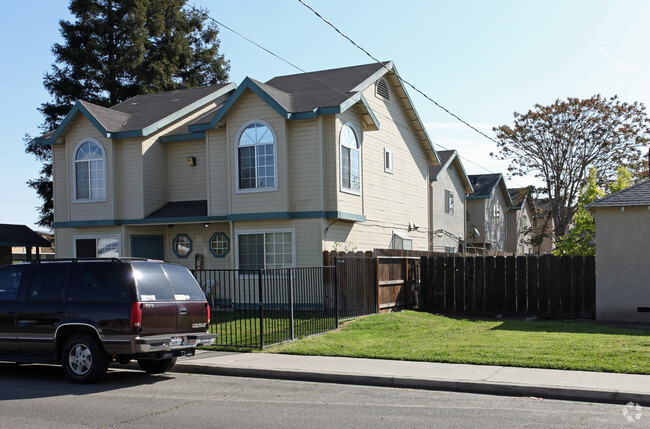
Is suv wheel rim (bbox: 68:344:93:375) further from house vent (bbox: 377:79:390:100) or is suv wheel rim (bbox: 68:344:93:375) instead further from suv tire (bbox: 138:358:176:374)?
house vent (bbox: 377:79:390:100)

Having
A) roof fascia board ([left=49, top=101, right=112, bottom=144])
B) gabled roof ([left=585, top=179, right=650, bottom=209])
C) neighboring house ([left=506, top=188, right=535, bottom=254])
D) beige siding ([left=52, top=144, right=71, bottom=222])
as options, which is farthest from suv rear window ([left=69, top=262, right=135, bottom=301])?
neighboring house ([left=506, top=188, right=535, bottom=254])

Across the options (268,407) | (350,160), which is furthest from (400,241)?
(268,407)

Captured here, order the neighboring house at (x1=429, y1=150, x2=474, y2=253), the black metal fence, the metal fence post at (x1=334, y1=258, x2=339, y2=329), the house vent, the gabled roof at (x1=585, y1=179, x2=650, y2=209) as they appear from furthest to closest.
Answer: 1. the neighboring house at (x1=429, y1=150, x2=474, y2=253)
2. the house vent
3. the gabled roof at (x1=585, y1=179, x2=650, y2=209)
4. the metal fence post at (x1=334, y1=258, x2=339, y2=329)
5. the black metal fence

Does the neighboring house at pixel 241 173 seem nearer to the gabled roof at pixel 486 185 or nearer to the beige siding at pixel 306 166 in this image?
the beige siding at pixel 306 166

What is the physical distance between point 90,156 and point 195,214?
4.23 metres

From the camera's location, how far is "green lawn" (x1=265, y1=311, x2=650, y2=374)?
10.6 m

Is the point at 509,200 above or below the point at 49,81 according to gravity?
below

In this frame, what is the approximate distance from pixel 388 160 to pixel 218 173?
21.9 feet

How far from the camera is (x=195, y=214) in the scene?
20688 mm

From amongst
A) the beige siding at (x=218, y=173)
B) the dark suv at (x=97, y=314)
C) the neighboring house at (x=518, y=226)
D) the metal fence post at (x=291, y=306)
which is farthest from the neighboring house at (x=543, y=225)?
the dark suv at (x=97, y=314)

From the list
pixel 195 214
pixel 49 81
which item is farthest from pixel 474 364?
pixel 49 81

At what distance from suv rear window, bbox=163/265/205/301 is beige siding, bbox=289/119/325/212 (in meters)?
8.24

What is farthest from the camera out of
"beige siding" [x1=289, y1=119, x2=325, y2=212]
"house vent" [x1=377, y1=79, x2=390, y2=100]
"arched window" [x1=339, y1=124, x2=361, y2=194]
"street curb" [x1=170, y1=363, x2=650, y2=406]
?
"house vent" [x1=377, y1=79, x2=390, y2=100]

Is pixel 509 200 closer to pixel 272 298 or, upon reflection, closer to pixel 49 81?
pixel 49 81
